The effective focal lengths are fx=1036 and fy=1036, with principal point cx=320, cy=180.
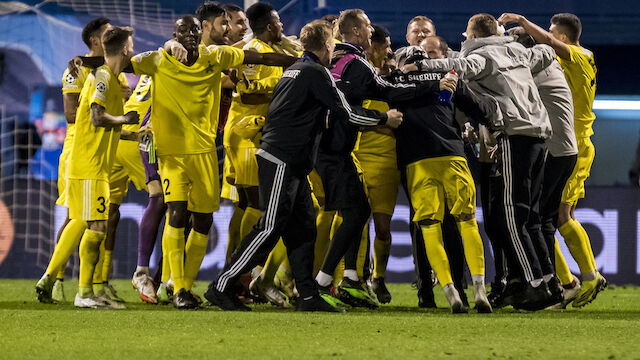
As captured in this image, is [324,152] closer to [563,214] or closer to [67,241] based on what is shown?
[67,241]

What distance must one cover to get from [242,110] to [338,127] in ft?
2.80

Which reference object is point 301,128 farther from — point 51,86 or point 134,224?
point 51,86

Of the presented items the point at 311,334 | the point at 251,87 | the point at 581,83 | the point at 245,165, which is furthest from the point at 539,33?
the point at 311,334

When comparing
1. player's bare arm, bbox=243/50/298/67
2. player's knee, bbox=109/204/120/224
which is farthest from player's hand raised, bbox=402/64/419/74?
player's knee, bbox=109/204/120/224

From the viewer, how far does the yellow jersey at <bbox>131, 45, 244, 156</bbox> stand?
6777 mm

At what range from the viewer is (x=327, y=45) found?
21.3 feet

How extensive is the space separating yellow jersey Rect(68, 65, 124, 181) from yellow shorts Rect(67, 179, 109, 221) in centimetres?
5

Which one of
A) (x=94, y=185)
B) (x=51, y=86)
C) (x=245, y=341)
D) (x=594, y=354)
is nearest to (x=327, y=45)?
(x=94, y=185)

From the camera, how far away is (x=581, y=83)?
792 centimetres

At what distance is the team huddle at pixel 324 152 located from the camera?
6418 mm

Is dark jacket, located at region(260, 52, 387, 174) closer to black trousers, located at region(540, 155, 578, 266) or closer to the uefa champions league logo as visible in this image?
black trousers, located at region(540, 155, 578, 266)

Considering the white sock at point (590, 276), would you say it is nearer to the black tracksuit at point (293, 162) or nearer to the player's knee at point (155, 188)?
the black tracksuit at point (293, 162)

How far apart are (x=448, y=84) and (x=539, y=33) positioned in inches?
43.5

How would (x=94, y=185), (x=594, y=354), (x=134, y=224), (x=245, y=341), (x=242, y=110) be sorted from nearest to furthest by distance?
1. (x=594, y=354)
2. (x=245, y=341)
3. (x=94, y=185)
4. (x=242, y=110)
5. (x=134, y=224)
